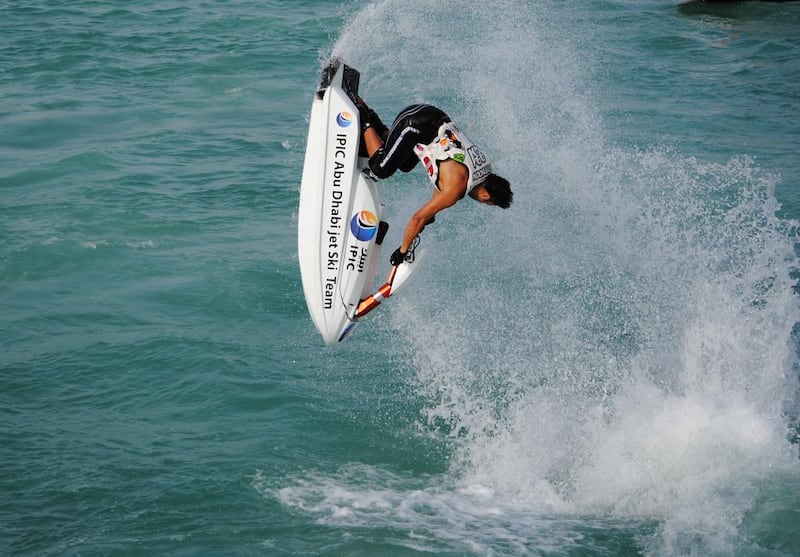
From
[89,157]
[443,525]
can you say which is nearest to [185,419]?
[443,525]

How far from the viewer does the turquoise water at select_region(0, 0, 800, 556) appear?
353 inches

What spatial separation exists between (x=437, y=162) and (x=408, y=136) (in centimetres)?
39

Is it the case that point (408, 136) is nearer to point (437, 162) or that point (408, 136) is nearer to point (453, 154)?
point (437, 162)

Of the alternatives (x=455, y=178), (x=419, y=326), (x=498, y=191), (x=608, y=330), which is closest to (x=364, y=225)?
(x=455, y=178)

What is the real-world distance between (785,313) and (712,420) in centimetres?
193

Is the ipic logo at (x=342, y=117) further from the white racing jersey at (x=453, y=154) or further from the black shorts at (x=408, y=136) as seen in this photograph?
the white racing jersey at (x=453, y=154)

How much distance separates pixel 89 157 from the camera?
56.5 feet

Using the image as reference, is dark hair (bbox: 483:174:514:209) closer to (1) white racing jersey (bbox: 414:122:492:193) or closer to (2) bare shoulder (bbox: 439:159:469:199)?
(1) white racing jersey (bbox: 414:122:492:193)

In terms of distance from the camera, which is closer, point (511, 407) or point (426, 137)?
point (426, 137)

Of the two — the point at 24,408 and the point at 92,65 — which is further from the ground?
the point at 92,65

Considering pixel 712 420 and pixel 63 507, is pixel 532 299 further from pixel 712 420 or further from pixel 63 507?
pixel 63 507

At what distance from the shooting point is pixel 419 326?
12328 millimetres

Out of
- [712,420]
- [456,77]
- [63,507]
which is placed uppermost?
[456,77]

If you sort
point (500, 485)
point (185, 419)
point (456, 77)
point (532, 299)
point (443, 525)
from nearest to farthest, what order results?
point (443, 525)
point (500, 485)
point (185, 419)
point (532, 299)
point (456, 77)
